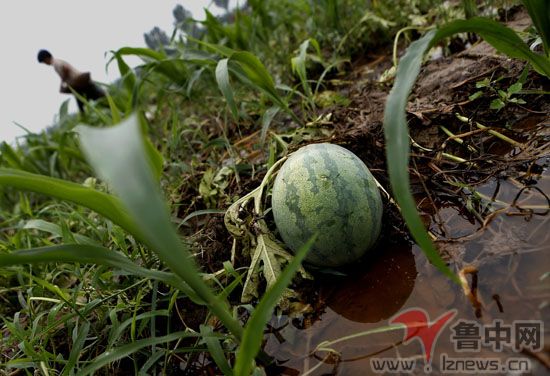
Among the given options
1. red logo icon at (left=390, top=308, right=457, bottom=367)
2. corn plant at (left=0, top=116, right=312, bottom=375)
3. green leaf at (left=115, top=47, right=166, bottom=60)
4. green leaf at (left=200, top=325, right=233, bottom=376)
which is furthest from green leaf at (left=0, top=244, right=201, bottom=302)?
green leaf at (left=115, top=47, right=166, bottom=60)

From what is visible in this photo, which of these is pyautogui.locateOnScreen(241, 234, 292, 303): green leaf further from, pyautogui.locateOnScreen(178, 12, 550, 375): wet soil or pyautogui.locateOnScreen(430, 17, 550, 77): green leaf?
pyautogui.locateOnScreen(430, 17, 550, 77): green leaf

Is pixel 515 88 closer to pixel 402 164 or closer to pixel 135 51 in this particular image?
pixel 402 164

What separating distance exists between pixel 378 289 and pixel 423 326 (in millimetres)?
191

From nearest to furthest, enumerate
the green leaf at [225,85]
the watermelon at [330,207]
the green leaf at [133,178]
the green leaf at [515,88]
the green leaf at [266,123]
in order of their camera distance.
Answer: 1. the green leaf at [133,178]
2. the watermelon at [330,207]
3. the green leaf at [515,88]
4. the green leaf at [225,85]
5. the green leaf at [266,123]

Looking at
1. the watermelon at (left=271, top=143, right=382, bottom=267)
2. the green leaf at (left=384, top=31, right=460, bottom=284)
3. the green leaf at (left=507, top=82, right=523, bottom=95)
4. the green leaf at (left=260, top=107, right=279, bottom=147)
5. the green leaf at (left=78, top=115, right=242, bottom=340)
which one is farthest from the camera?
the green leaf at (left=260, top=107, right=279, bottom=147)

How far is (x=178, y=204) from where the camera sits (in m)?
1.79

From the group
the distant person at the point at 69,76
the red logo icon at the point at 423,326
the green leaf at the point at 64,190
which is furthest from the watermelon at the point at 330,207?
Result: the distant person at the point at 69,76

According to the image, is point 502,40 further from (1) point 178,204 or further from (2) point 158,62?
(2) point 158,62

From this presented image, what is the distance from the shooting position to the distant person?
8.44ft

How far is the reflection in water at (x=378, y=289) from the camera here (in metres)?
1.07

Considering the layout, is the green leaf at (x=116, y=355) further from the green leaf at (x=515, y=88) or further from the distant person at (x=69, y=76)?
the distant person at (x=69, y=76)

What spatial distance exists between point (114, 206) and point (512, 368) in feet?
2.80

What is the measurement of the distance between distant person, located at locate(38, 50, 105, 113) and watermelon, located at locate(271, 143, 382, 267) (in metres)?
1.88

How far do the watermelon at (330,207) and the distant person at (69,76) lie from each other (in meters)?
1.88
